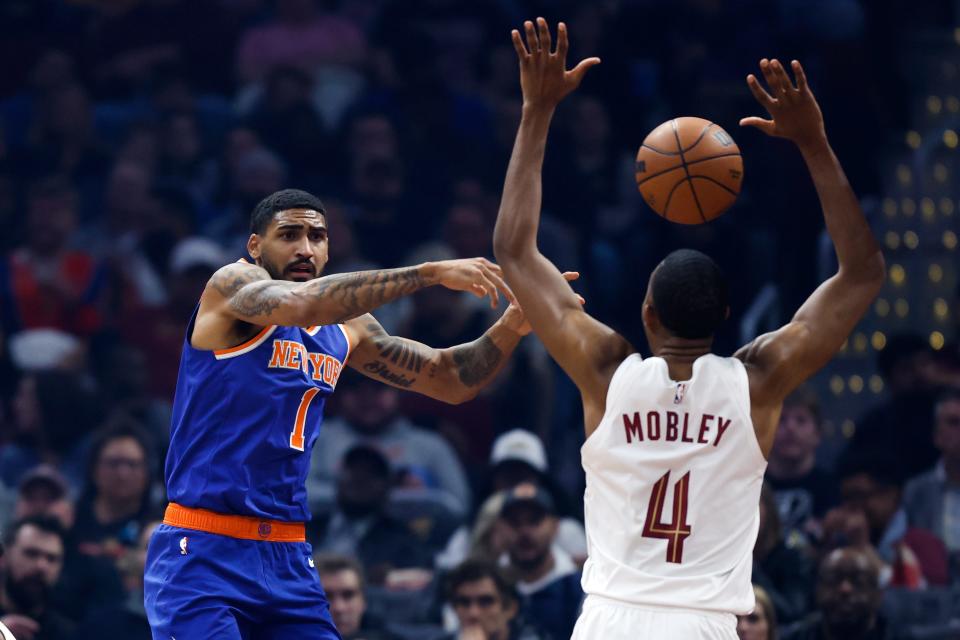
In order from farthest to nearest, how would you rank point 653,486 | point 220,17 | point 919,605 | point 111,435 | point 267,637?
1. point 220,17
2. point 111,435
3. point 919,605
4. point 267,637
5. point 653,486

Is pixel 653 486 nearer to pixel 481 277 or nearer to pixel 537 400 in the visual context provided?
pixel 481 277

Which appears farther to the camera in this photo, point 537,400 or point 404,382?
point 537,400

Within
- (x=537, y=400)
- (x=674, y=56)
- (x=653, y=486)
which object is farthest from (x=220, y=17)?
(x=653, y=486)

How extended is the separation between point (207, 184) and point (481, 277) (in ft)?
26.1

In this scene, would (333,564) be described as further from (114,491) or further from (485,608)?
(114,491)

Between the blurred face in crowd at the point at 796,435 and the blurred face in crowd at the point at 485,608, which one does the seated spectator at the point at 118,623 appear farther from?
the blurred face in crowd at the point at 796,435

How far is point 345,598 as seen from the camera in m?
8.47

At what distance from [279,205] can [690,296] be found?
1.89m

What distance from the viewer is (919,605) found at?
863cm

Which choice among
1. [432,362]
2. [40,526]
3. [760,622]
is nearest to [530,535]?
[760,622]

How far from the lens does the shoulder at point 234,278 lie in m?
5.75

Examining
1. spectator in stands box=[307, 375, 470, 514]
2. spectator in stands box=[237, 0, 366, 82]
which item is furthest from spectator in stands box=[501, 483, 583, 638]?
spectator in stands box=[237, 0, 366, 82]

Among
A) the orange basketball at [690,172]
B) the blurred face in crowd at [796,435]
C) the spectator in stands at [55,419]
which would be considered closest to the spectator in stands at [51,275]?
the spectator in stands at [55,419]

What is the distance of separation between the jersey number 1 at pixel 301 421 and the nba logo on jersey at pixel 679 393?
164 centimetres
